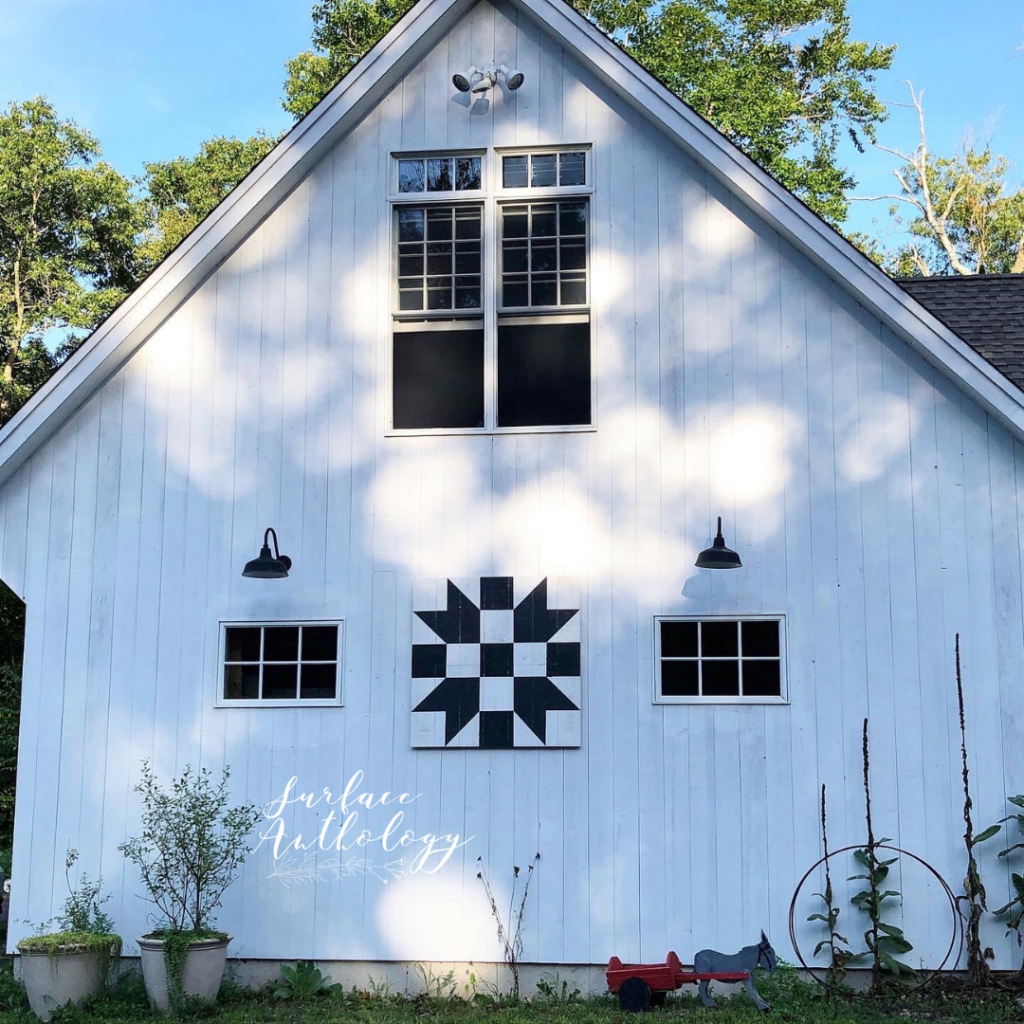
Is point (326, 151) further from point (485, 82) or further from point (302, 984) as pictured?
point (302, 984)

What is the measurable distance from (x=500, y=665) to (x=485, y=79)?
418cm

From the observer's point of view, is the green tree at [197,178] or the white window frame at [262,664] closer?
the white window frame at [262,664]

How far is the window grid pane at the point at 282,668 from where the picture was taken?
8500 mm

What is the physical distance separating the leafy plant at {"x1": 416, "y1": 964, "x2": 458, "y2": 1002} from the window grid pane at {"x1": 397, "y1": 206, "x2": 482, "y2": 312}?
459 centimetres

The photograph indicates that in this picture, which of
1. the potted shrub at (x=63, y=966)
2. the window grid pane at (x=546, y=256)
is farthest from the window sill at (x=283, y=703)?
the window grid pane at (x=546, y=256)

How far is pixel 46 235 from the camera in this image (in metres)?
22.0

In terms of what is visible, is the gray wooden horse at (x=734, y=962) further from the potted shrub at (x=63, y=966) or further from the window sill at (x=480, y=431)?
the potted shrub at (x=63, y=966)

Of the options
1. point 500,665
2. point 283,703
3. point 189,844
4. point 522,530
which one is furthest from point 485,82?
point 189,844

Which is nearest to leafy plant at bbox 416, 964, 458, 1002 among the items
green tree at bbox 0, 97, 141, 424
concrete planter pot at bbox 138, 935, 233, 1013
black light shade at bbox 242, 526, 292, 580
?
concrete planter pot at bbox 138, 935, 233, 1013

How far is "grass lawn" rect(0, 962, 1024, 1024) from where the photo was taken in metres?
7.18

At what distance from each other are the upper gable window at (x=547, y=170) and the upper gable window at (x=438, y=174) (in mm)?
235

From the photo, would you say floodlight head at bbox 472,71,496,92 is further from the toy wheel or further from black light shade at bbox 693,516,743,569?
the toy wheel

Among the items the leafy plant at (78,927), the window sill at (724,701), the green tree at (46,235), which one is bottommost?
the leafy plant at (78,927)

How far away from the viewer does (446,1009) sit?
7652mm
